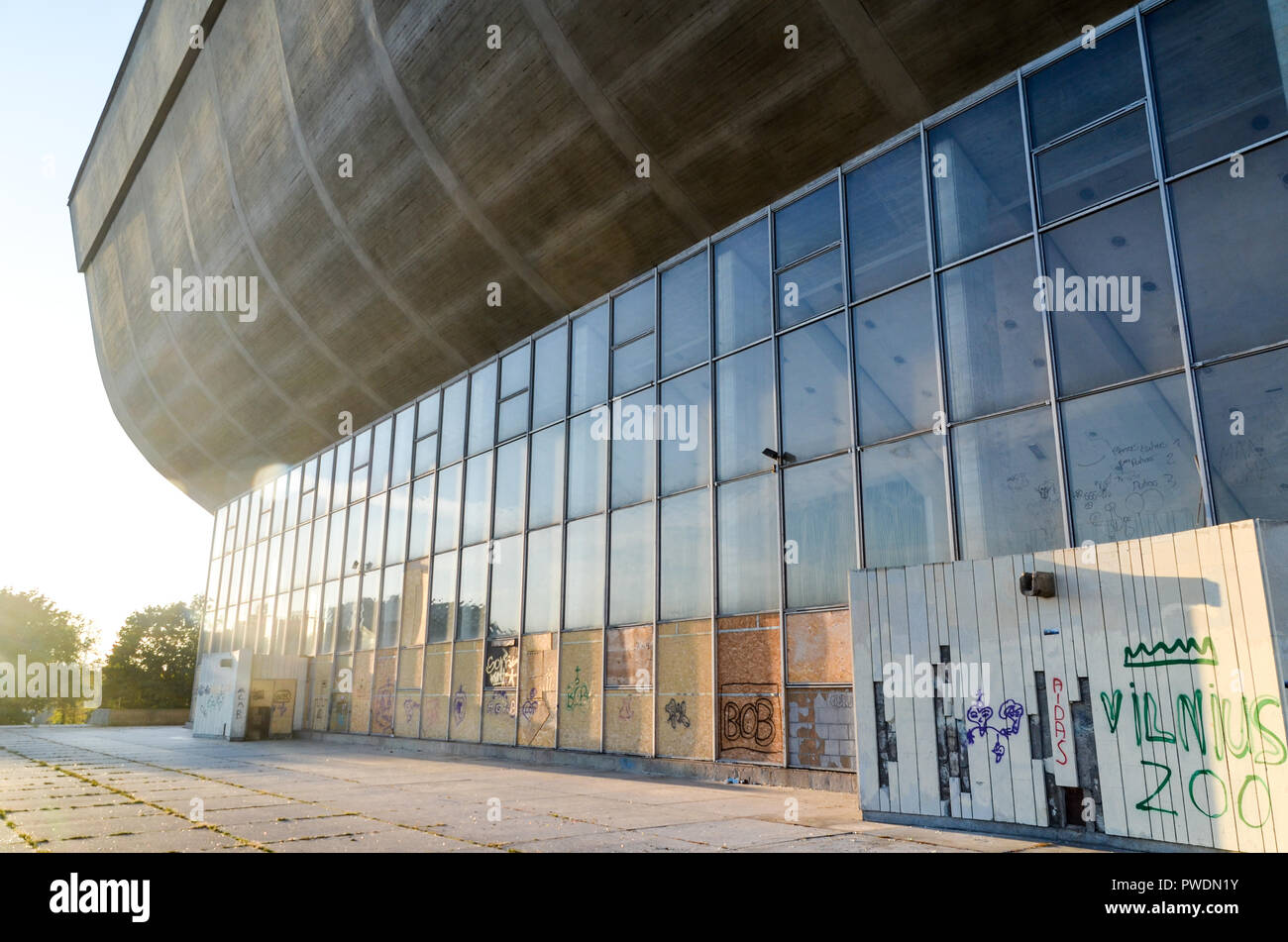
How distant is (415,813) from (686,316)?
11386 millimetres

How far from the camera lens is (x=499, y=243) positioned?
66.1 feet

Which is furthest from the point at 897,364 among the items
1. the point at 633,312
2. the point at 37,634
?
the point at 37,634

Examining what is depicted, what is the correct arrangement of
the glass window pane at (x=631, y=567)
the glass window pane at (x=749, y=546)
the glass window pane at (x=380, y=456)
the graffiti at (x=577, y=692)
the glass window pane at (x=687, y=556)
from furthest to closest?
the glass window pane at (x=380, y=456) → the graffiti at (x=577, y=692) → the glass window pane at (x=631, y=567) → the glass window pane at (x=687, y=556) → the glass window pane at (x=749, y=546)

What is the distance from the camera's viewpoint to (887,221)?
585 inches

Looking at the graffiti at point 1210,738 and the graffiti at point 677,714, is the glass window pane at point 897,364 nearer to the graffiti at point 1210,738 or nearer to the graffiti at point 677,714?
the graffiti at point 677,714

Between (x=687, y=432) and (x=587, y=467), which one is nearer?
(x=687, y=432)

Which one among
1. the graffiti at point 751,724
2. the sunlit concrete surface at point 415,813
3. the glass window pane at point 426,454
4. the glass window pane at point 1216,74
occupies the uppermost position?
the glass window pane at point 1216,74

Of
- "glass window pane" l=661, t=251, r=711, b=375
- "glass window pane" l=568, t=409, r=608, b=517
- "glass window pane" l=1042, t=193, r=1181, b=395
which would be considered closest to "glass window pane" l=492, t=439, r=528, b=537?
"glass window pane" l=568, t=409, r=608, b=517

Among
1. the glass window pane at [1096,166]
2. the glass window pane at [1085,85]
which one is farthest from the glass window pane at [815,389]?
the glass window pane at [1085,85]

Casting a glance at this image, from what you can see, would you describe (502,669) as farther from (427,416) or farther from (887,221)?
(887,221)

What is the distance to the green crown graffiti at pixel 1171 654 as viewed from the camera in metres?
7.52

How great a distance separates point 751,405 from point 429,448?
13127 millimetres

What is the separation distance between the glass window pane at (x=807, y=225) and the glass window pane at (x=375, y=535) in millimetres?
16834
